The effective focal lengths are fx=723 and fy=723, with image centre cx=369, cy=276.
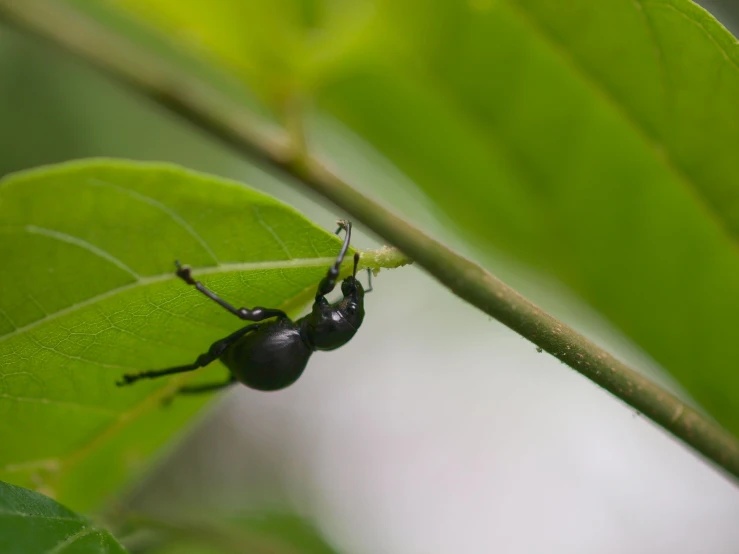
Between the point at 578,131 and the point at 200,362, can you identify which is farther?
the point at 578,131

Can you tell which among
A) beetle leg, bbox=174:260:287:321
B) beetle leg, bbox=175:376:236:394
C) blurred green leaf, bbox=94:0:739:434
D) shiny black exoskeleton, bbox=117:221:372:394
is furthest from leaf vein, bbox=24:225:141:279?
beetle leg, bbox=175:376:236:394

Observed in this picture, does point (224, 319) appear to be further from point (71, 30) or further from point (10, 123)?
point (10, 123)

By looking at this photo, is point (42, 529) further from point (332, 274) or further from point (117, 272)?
point (332, 274)

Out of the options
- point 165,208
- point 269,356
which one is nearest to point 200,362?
point 269,356

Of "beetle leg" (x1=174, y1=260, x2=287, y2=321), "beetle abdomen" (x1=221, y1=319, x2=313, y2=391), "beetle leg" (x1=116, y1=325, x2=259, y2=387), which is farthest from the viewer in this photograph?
"beetle abdomen" (x1=221, y1=319, x2=313, y2=391)

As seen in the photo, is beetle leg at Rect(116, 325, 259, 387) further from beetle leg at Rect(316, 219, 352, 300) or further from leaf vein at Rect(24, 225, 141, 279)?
leaf vein at Rect(24, 225, 141, 279)

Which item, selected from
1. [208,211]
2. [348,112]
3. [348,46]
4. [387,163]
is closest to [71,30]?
[208,211]

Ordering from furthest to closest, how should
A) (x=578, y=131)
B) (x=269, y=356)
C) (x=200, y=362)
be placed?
1. (x=578, y=131)
2. (x=269, y=356)
3. (x=200, y=362)
